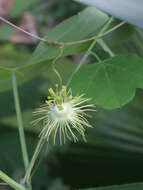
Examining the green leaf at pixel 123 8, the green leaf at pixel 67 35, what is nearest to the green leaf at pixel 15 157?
the green leaf at pixel 67 35

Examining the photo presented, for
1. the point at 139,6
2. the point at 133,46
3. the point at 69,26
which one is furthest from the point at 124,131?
the point at 139,6

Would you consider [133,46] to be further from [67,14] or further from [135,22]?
[67,14]

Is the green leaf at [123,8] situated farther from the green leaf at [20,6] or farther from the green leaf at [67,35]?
the green leaf at [20,6]

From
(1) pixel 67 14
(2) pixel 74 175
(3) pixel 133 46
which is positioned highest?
(1) pixel 67 14

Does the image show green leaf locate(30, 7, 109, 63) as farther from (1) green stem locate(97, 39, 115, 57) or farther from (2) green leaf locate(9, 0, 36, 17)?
(2) green leaf locate(9, 0, 36, 17)

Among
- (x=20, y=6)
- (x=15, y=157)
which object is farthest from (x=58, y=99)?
(x=20, y=6)

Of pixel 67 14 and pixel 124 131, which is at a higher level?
pixel 67 14

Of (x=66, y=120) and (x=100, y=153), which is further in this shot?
(x=100, y=153)

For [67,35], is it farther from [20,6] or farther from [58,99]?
[20,6]
